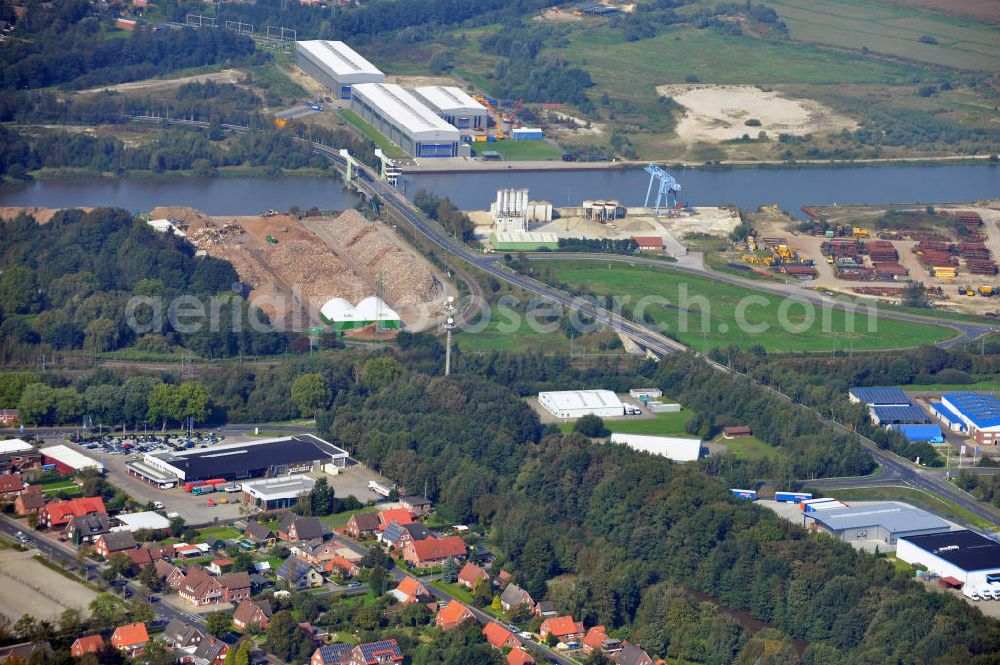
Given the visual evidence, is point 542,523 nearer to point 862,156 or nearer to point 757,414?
point 757,414

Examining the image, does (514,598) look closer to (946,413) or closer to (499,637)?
(499,637)

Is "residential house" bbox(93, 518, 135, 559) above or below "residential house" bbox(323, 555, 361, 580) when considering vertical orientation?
above

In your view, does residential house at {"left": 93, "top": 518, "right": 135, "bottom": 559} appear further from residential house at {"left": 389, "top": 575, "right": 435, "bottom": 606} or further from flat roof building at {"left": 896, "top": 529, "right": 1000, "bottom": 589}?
flat roof building at {"left": 896, "top": 529, "right": 1000, "bottom": 589}

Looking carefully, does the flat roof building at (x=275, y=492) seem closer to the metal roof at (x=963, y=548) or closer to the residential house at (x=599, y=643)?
the residential house at (x=599, y=643)

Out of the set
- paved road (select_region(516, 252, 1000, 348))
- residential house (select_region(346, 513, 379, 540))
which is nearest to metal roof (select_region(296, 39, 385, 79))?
paved road (select_region(516, 252, 1000, 348))

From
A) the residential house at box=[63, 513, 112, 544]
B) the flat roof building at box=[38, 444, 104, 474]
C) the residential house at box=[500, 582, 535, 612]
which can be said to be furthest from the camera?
the flat roof building at box=[38, 444, 104, 474]

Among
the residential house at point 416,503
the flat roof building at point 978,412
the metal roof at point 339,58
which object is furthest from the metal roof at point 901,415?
the metal roof at point 339,58

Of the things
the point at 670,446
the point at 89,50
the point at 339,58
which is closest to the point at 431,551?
the point at 670,446
